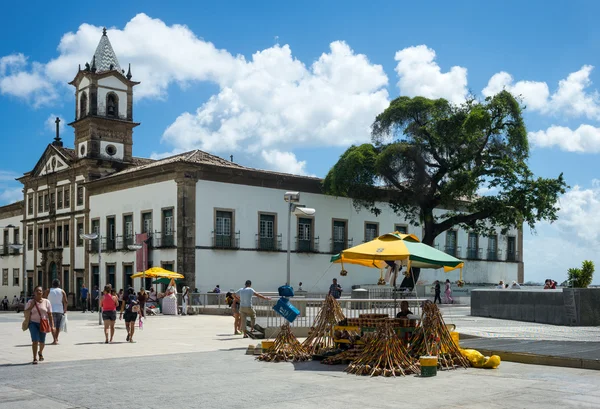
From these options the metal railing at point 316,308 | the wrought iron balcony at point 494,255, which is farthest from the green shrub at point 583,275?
the wrought iron balcony at point 494,255

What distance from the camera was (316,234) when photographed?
1825 inches

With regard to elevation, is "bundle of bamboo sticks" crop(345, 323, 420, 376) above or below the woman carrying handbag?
below

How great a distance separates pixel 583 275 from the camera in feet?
80.4

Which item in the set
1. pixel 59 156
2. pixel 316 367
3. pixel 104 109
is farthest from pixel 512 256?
pixel 316 367

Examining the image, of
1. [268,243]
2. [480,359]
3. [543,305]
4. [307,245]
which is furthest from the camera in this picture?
[307,245]

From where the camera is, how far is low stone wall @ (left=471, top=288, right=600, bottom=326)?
2181cm

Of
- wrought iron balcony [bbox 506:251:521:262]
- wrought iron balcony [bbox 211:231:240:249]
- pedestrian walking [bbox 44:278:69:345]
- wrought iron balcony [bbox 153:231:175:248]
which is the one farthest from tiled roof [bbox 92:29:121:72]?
pedestrian walking [bbox 44:278:69:345]

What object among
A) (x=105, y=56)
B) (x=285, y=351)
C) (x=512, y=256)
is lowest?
(x=285, y=351)

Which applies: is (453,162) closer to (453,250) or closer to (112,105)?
(453,250)

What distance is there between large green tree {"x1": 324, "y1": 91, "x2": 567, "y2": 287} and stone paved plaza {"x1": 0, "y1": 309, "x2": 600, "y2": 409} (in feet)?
90.5

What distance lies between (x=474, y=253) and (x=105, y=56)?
30374mm

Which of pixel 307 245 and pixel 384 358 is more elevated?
pixel 307 245

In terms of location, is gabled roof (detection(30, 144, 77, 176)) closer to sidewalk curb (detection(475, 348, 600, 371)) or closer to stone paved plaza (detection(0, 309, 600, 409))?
stone paved plaza (detection(0, 309, 600, 409))

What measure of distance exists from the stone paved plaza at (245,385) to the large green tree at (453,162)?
90.5 ft
